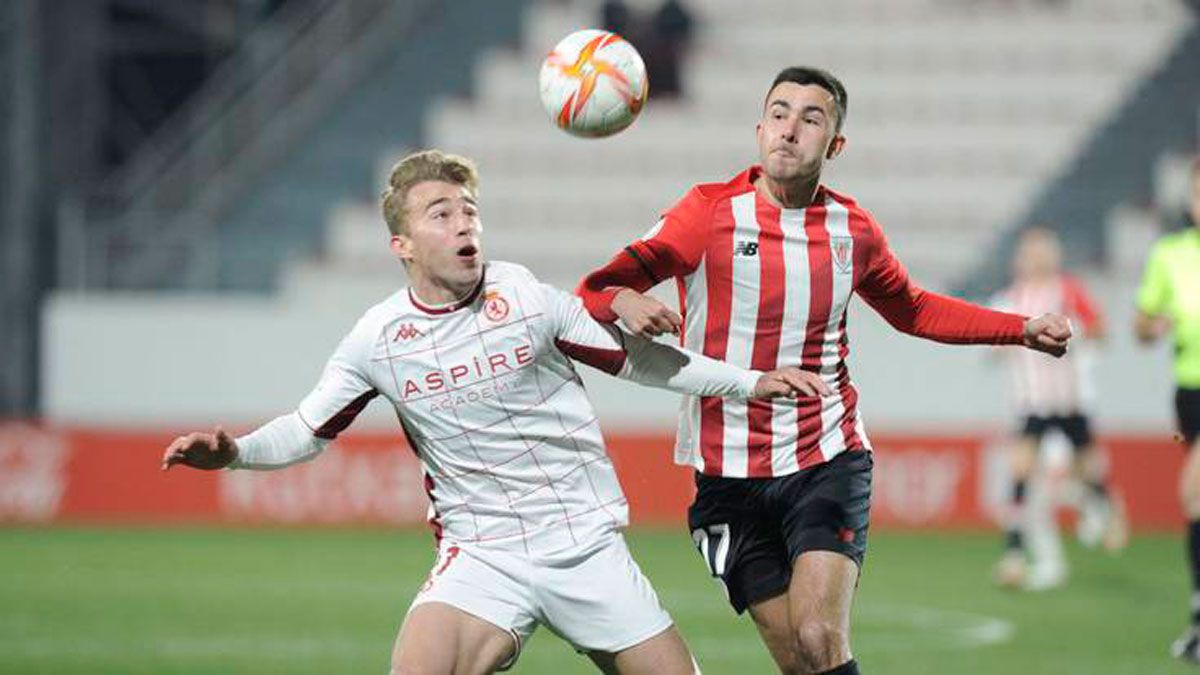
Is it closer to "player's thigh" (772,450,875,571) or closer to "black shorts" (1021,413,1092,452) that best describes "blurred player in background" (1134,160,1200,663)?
"black shorts" (1021,413,1092,452)

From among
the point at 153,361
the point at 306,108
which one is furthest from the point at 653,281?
the point at 306,108

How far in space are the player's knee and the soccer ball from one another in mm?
1489

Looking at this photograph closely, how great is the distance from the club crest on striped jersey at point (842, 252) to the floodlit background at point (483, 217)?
6.81 meters

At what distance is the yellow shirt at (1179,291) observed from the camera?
9.16 m

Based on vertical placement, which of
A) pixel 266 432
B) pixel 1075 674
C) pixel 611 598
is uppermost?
pixel 266 432

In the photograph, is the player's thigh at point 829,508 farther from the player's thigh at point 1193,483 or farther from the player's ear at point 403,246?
the player's thigh at point 1193,483

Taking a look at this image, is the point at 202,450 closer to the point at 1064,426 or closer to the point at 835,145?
the point at 835,145

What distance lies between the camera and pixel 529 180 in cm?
2141

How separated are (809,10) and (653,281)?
55.8 ft

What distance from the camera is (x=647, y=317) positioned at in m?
5.20

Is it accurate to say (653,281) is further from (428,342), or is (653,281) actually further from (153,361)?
(153,361)

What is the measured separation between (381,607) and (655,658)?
6.15 metres

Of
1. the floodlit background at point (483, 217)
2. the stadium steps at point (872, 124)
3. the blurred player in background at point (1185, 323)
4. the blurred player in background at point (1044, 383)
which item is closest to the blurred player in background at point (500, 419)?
the blurred player in background at point (1185, 323)

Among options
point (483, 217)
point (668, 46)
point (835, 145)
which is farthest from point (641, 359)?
point (668, 46)
